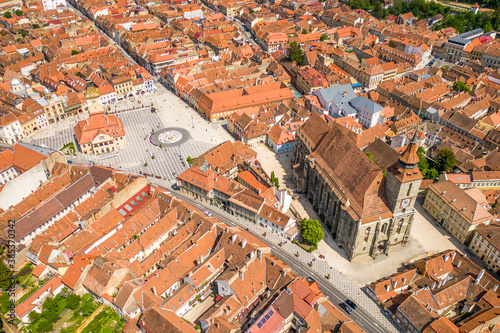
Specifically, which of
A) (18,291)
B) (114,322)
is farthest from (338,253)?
(18,291)

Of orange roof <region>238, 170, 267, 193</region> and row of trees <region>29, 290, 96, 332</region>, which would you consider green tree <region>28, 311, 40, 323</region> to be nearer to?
row of trees <region>29, 290, 96, 332</region>

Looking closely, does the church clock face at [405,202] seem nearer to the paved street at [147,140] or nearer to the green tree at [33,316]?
the paved street at [147,140]

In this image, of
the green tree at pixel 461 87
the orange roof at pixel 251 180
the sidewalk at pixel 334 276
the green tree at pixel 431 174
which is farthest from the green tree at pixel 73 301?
the green tree at pixel 461 87

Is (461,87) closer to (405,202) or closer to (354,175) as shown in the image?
(354,175)

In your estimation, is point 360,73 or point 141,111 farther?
point 360,73

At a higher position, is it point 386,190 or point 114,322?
point 386,190

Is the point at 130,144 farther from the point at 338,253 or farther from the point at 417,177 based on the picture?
the point at 417,177

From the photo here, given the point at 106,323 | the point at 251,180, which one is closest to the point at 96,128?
the point at 251,180
